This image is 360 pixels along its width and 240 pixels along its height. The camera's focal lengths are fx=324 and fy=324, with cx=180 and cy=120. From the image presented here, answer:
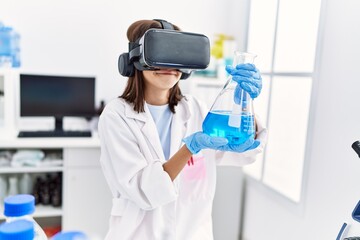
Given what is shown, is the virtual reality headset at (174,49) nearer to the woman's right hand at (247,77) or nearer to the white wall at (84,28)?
the woman's right hand at (247,77)

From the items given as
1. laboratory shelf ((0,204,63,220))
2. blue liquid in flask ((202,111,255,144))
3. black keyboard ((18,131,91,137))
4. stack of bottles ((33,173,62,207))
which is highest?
blue liquid in flask ((202,111,255,144))

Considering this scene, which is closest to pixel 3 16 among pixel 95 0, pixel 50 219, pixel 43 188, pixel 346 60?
pixel 95 0

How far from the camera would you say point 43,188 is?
7.32ft

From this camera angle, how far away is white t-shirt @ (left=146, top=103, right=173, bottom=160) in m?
1.18

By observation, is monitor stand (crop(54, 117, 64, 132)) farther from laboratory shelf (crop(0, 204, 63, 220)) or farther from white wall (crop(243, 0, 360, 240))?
white wall (crop(243, 0, 360, 240))

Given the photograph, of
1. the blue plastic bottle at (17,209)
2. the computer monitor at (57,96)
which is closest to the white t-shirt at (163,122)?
the blue plastic bottle at (17,209)

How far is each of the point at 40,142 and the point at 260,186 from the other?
1.47m

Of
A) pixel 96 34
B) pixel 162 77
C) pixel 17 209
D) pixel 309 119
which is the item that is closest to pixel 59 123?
pixel 96 34

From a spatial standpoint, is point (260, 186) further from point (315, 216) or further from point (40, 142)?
point (40, 142)

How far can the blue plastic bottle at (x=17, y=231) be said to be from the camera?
43 cm

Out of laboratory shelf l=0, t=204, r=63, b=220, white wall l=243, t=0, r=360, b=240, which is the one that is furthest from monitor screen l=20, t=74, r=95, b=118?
white wall l=243, t=0, r=360, b=240

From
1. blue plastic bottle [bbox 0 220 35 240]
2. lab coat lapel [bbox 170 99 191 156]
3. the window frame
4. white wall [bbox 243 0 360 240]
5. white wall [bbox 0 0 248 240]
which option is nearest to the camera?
blue plastic bottle [bbox 0 220 35 240]

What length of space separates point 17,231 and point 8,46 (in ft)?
7.01

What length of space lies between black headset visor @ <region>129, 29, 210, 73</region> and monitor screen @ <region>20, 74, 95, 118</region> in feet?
5.45
